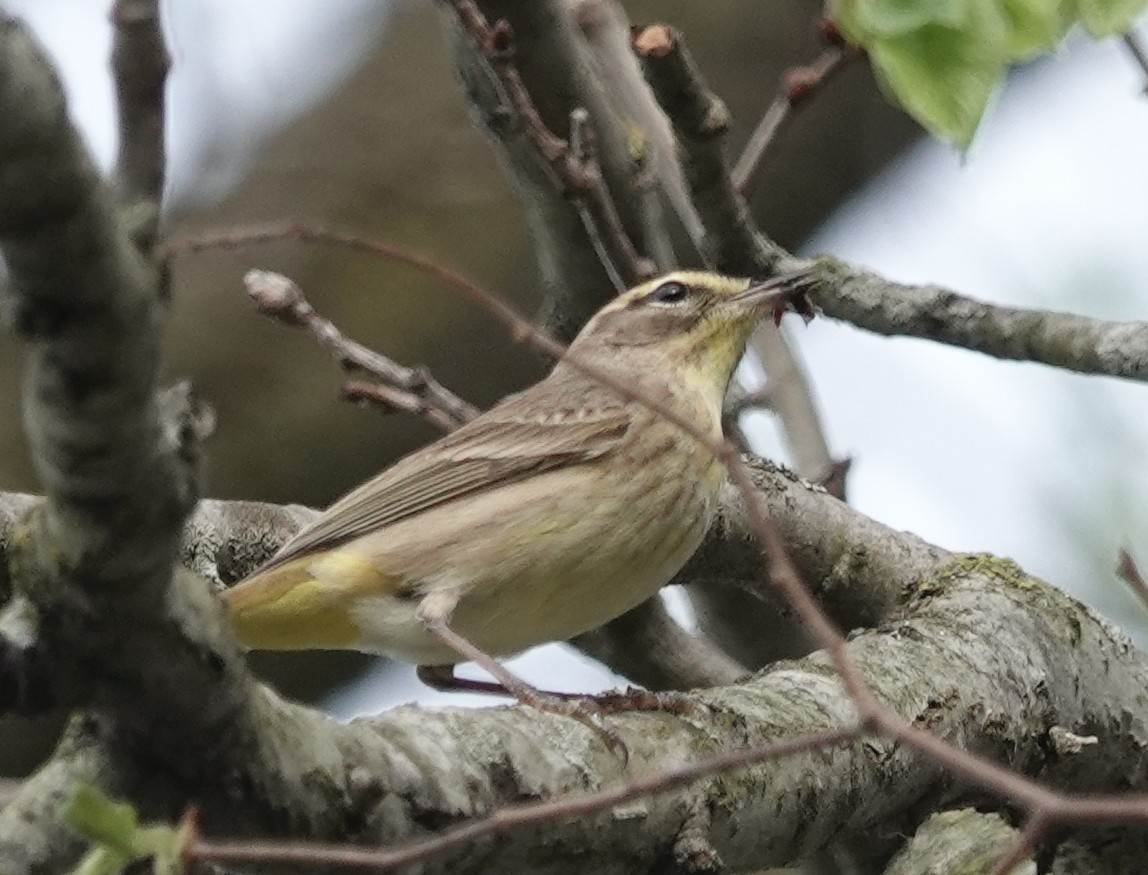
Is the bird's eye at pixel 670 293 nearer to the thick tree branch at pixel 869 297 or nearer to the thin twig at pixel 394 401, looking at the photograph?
the thick tree branch at pixel 869 297

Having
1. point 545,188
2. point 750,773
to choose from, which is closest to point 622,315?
point 545,188

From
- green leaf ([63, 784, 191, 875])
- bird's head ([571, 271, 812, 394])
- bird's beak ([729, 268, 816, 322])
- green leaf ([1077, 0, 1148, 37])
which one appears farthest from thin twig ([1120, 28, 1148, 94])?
green leaf ([63, 784, 191, 875])

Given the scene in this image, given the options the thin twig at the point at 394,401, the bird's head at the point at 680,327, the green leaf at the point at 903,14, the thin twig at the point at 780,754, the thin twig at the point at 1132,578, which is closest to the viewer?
the thin twig at the point at 780,754

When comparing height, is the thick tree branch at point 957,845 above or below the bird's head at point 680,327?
below

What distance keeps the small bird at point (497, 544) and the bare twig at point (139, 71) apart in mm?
2763

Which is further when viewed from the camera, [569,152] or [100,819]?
[569,152]

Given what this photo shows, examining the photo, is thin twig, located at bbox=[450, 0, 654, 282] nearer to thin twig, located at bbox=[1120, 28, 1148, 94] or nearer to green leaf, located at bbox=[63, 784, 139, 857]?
thin twig, located at bbox=[1120, 28, 1148, 94]

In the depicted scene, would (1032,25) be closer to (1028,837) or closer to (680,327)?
(1028,837)

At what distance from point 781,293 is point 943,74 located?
7.29 feet

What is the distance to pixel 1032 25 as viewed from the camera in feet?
9.10

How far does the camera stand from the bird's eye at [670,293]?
5.49 m

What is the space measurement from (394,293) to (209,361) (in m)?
0.73

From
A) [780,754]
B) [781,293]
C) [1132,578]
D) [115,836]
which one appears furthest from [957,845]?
[115,836]

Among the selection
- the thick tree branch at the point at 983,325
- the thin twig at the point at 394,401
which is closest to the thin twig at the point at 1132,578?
the thick tree branch at the point at 983,325
